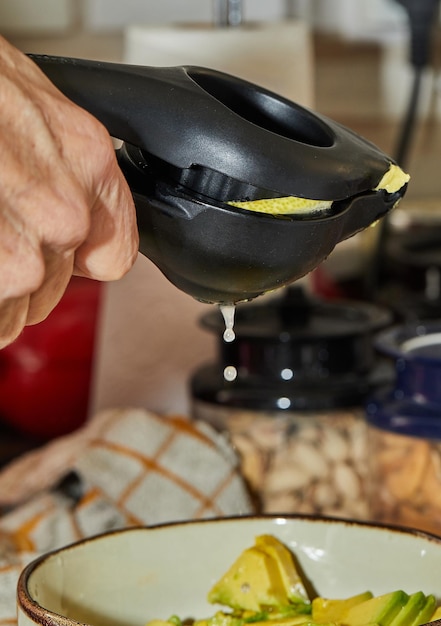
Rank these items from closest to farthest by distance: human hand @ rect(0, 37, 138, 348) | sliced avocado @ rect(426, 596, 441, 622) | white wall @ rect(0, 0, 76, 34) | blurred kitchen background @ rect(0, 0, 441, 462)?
1. human hand @ rect(0, 37, 138, 348)
2. sliced avocado @ rect(426, 596, 441, 622)
3. blurred kitchen background @ rect(0, 0, 441, 462)
4. white wall @ rect(0, 0, 76, 34)

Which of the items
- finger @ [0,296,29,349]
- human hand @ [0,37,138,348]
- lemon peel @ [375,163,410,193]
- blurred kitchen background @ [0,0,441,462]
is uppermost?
human hand @ [0,37,138,348]

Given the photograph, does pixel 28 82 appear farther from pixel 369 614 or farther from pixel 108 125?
pixel 369 614

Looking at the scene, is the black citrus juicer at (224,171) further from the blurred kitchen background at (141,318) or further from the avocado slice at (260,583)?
the blurred kitchen background at (141,318)

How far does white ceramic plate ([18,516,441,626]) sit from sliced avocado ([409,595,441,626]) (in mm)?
16

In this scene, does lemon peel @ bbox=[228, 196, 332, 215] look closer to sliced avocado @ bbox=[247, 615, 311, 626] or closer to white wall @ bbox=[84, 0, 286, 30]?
sliced avocado @ bbox=[247, 615, 311, 626]

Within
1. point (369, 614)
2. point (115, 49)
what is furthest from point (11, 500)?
point (115, 49)

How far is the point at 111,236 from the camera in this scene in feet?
1.06

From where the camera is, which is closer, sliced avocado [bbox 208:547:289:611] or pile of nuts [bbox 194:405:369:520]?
sliced avocado [bbox 208:547:289:611]

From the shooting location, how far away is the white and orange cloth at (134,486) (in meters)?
0.62

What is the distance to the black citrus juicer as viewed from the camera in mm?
320

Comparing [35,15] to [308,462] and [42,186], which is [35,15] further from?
[42,186]

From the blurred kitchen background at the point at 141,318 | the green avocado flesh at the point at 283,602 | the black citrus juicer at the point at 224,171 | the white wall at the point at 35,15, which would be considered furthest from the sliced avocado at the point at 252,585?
the white wall at the point at 35,15

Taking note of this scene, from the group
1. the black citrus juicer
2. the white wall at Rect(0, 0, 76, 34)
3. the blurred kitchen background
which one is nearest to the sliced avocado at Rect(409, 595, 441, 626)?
the black citrus juicer

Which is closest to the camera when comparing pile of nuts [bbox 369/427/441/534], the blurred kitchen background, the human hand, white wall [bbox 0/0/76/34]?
the human hand
